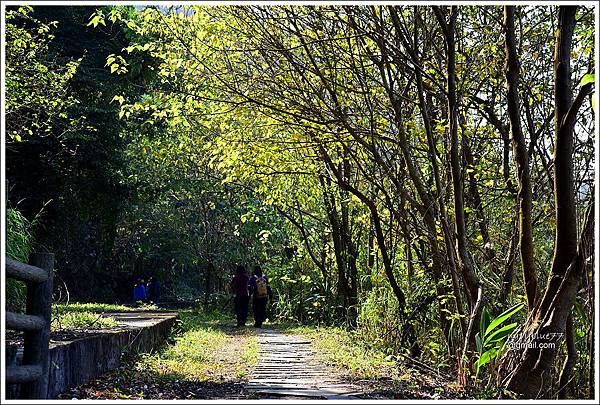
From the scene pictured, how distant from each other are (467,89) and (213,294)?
18.0 metres

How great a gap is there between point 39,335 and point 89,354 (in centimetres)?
158

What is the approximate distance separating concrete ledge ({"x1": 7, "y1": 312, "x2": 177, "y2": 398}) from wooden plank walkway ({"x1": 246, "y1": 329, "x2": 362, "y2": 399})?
1.53m

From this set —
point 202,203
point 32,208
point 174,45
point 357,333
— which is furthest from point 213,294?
point 174,45

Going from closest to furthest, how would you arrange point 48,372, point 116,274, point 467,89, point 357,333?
point 48,372, point 467,89, point 357,333, point 116,274

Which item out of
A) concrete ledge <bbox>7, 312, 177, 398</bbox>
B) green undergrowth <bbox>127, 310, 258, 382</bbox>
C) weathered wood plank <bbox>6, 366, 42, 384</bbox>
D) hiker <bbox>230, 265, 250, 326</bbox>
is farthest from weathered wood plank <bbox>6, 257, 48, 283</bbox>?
hiker <bbox>230, 265, 250, 326</bbox>

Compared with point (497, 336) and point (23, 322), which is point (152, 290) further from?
point (23, 322)

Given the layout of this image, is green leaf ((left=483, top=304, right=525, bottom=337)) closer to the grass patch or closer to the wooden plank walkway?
the wooden plank walkway

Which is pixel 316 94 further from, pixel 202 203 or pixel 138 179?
pixel 202 203

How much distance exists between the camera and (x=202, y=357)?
35.9 feet

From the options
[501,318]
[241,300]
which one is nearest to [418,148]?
[501,318]

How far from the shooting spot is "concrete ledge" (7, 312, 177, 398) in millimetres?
6414

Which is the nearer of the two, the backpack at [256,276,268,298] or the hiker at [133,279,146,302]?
the backpack at [256,276,268,298]

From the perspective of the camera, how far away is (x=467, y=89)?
947cm

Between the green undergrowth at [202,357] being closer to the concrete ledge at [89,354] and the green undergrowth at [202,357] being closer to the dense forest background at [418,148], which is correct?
the concrete ledge at [89,354]
